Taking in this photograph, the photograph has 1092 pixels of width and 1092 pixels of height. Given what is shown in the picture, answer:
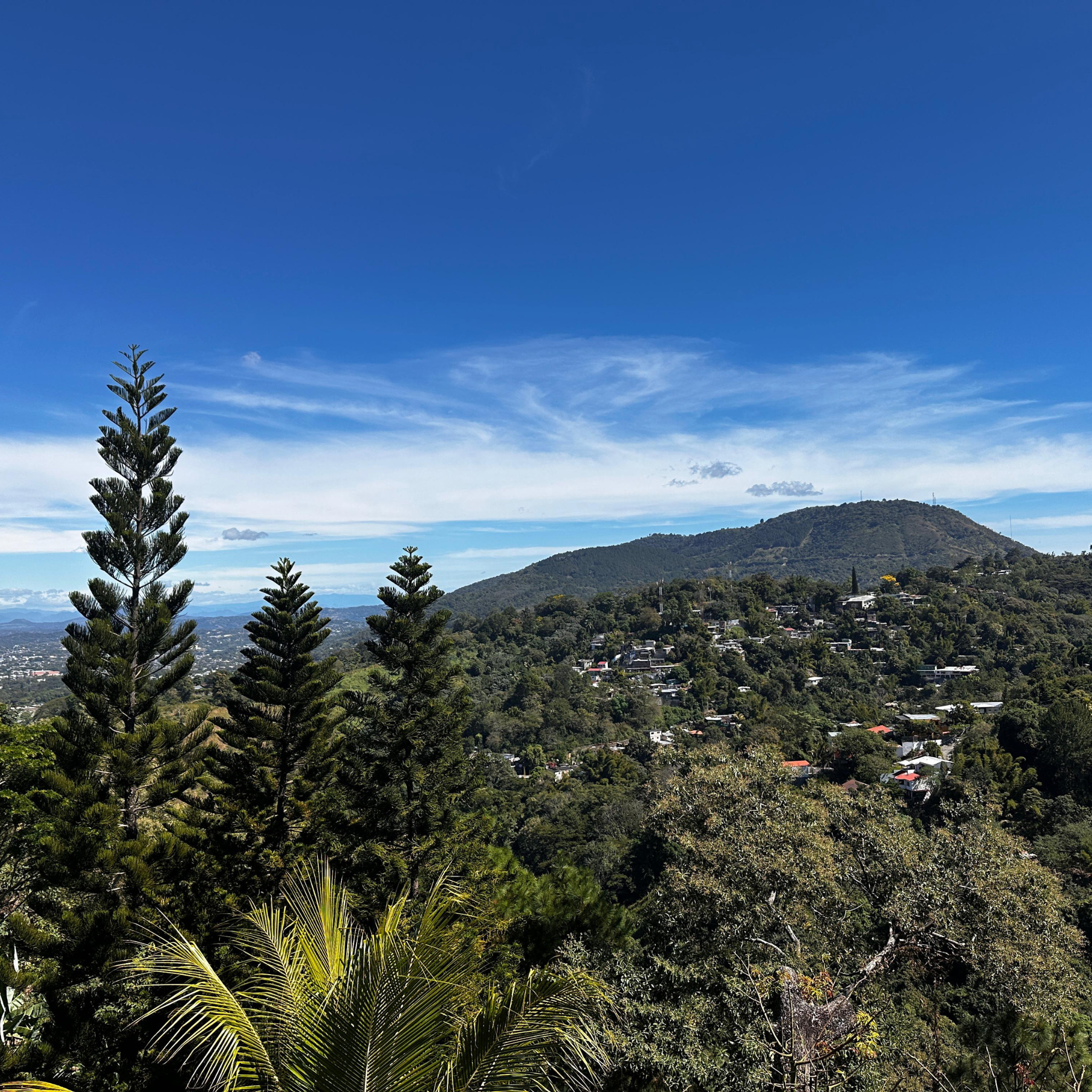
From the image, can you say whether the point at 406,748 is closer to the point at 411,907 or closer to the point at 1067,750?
the point at 411,907

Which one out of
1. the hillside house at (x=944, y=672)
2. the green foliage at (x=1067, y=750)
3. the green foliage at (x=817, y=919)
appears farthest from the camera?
the hillside house at (x=944, y=672)

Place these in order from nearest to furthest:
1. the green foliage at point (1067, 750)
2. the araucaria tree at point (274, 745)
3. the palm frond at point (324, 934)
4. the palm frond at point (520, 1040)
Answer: the palm frond at point (520, 1040)
the palm frond at point (324, 934)
the araucaria tree at point (274, 745)
the green foliage at point (1067, 750)

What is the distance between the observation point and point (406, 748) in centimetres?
1009

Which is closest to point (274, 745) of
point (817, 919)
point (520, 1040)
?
point (817, 919)

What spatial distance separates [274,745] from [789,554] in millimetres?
177115

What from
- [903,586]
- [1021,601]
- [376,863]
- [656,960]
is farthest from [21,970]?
[903,586]

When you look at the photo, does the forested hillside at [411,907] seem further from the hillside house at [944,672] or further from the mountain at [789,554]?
the mountain at [789,554]

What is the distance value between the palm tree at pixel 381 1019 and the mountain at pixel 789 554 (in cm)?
12173

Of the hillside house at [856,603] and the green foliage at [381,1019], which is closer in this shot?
the green foliage at [381,1019]

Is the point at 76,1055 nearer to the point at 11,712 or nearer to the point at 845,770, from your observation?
the point at 11,712

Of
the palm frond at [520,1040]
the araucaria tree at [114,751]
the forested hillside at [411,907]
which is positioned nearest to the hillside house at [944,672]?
the forested hillside at [411,907]

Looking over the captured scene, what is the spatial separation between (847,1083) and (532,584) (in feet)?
504

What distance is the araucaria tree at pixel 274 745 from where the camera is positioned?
31.8 ft

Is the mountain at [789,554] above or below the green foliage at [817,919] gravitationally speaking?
above
